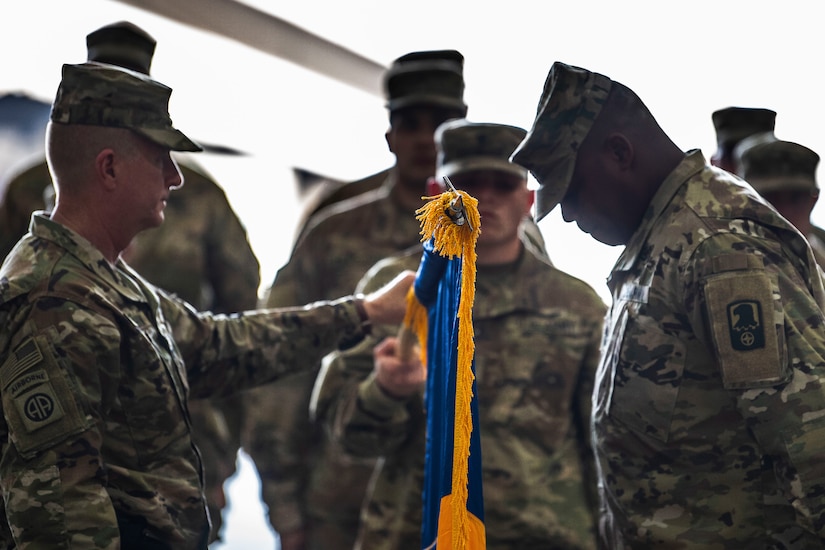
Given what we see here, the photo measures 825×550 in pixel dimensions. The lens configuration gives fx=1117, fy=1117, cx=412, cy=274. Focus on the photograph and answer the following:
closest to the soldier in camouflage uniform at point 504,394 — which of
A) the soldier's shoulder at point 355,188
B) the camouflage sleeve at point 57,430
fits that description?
the camouflage sleeve at point 57,430

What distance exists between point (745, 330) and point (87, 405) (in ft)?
3.84

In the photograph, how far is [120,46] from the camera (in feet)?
12.1

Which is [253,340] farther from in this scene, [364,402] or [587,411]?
[587,411]

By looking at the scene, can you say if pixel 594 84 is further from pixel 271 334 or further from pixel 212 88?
pixel 212 88

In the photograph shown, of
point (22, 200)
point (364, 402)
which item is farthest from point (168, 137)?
point (22, 200)

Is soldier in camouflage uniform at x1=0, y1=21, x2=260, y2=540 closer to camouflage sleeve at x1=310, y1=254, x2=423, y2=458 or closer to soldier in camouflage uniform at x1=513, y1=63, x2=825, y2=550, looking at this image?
camouflage sleeve at x1=310, y1=254, x2=423, y2=458

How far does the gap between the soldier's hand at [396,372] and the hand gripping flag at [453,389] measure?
0.31 metres

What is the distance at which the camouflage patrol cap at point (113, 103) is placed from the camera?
7.50 ft

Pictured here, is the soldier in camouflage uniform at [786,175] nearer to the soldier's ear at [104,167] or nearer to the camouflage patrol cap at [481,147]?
the camouflage patrol cap at [481,147]

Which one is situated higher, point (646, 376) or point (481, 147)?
point (481, 147)

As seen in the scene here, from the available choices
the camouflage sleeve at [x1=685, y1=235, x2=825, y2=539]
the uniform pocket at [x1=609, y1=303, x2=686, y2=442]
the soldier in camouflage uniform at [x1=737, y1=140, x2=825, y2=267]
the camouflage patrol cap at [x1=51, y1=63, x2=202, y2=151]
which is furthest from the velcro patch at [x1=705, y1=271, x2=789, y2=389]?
the soldier in camouflage uniform at [x1=737, y1=140, x2=825, y2=267]

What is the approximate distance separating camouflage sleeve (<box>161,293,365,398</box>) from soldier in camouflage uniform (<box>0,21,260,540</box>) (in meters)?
1.37

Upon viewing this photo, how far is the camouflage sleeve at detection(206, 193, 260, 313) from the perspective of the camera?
433 cm

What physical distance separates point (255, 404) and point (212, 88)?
197 cm
